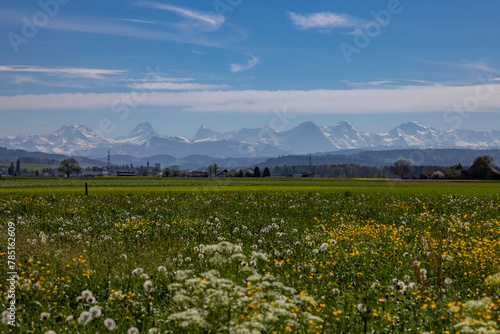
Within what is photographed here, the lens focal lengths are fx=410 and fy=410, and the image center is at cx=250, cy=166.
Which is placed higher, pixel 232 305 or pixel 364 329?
pixel 232 305

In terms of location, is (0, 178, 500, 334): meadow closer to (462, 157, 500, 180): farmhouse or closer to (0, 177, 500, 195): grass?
(0, 177, 500, 195): grass

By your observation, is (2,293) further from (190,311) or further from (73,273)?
(190,311)

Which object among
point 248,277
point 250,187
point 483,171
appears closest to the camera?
point 248,277

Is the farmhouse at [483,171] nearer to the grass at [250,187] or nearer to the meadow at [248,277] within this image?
the grass at [250,187]

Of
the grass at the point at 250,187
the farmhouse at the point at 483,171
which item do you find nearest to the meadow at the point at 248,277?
the grass at the point at 250,187

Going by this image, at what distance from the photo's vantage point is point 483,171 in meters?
152

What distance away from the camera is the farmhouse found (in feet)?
493

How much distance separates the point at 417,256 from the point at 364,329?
6815mm

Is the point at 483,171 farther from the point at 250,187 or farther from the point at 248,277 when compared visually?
the point at 248,277

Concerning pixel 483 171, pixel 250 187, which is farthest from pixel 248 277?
pixel 483 171

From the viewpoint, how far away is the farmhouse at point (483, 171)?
150125 mm

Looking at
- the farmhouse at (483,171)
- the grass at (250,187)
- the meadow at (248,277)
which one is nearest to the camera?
the meadow at (248,277)

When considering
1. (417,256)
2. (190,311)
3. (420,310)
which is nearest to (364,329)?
(420,310)

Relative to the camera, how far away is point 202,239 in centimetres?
1764
